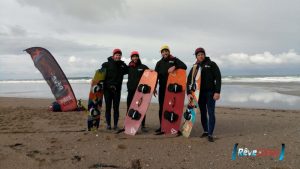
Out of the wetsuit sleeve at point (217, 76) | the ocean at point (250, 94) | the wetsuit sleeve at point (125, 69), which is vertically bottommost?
the ocean at point (250, 94)

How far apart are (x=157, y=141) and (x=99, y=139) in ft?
3.57

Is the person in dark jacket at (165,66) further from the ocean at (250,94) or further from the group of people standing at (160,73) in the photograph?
the ocean at (250,94)

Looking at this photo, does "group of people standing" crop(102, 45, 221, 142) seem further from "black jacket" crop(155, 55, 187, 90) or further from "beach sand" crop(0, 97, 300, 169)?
"beach sand" crop(0, 97, 300, 169)

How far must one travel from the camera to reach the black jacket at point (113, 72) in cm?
613

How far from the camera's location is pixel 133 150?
4.80 m

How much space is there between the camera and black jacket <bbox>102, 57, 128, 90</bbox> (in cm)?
613

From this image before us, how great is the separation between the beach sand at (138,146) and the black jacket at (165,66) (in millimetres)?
1129

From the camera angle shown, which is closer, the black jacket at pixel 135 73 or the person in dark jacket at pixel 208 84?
the person in dark jacket at pixel 208 84

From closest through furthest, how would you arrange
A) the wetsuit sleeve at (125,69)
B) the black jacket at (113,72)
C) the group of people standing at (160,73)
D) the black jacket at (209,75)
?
1. the black jacket at (209,75)
2. the group of people standing at (160,73)
3. the black jacket at (113,72)
4. the wetsuit sleeve at (125,69)

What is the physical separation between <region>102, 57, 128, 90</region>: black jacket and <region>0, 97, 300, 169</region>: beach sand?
3.35 feet

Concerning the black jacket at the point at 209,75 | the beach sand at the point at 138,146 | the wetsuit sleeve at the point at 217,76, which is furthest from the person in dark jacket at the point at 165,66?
the beach sand at the point at 138,146

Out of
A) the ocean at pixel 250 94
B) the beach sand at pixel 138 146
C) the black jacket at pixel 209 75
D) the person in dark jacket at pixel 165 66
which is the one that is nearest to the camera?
the beach sand at pixel 138 146

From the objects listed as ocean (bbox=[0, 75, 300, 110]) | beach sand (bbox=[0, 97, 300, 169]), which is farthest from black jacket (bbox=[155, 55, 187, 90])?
ocean (bbox=[0, 75, 300, 110])

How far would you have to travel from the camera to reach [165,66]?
19.7 ft
